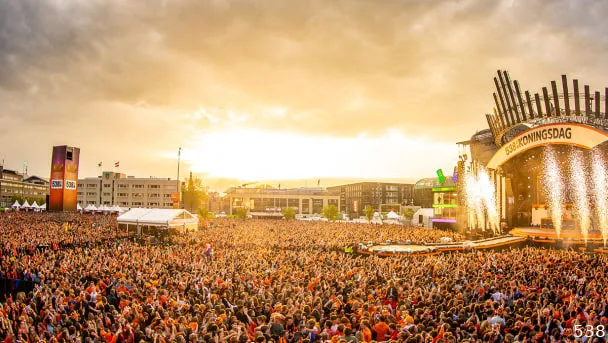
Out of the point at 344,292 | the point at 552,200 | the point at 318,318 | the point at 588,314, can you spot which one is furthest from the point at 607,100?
the point at 318,318

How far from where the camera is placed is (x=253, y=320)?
9688mm

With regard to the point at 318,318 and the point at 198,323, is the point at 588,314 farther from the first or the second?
the point at 198,323

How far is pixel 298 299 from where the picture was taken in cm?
1048

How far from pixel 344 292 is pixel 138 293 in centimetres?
625

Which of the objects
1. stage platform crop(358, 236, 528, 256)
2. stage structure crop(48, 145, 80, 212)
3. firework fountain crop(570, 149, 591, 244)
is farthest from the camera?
stage structure crop(48, 145, 80, 212)

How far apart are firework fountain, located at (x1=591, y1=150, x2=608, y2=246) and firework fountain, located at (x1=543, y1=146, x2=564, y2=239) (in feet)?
8.61

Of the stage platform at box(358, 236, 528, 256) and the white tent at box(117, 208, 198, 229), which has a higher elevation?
the white tent at box(117, 208, 198, 229)

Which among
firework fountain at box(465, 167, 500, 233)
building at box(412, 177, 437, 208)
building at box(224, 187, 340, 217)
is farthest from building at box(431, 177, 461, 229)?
building at box(224, 187, 340, 217)

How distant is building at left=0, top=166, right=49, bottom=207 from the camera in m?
111

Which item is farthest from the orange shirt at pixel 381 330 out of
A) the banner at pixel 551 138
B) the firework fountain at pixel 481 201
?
the firework fountain at pixel 481 201

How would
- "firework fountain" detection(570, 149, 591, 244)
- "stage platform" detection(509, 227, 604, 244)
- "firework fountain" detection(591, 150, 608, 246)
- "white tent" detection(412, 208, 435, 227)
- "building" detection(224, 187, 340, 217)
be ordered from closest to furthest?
"stage platform" detection(509, 227, 604, 244)
"firework fountain" detection(591, 150, 608, 246)
"firework fountain" detection(570, 149, 591, 244)
"white tent" detection(412, 208, 435, 227)
"building" detection(224, 187, 340, 217)

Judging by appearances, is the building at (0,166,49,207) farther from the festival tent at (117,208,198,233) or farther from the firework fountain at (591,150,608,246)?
the firework fountain at (591,150,608,246)

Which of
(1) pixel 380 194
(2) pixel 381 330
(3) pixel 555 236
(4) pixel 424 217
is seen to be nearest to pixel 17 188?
(1) pixel 380 194

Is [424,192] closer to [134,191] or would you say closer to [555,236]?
[555,236]
